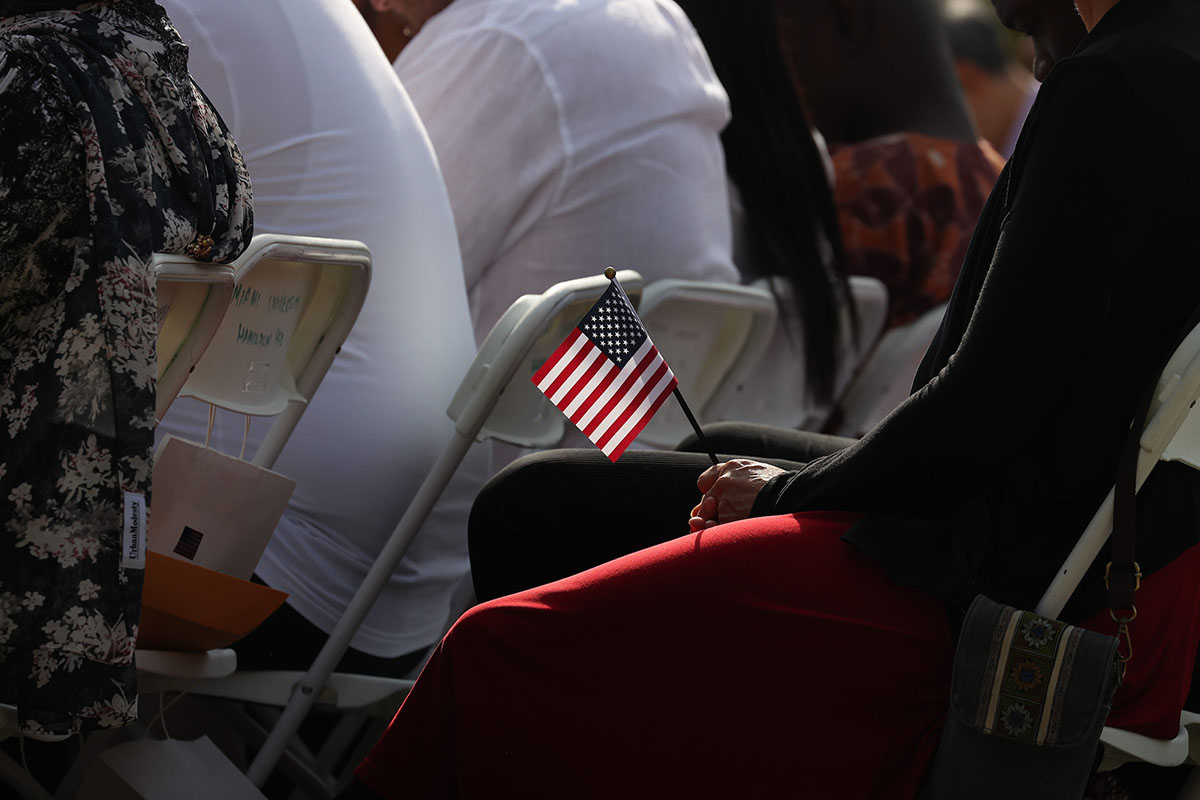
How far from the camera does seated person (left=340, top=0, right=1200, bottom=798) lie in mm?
1239

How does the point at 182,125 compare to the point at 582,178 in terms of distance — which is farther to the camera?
the point at 582,178

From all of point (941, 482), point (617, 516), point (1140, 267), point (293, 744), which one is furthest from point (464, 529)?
point (1140, 267)

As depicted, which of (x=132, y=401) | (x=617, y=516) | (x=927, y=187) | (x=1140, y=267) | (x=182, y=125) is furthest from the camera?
(x=927, y=187)

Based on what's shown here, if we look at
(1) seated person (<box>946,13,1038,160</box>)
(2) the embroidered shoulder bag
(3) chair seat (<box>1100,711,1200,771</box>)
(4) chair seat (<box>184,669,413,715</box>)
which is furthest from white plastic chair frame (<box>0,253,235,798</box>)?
(1) seated person (<box>946,13,1038,160</box>)

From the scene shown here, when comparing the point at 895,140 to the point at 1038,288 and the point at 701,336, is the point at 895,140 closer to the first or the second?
the point at 701,336

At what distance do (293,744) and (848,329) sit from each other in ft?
5.42

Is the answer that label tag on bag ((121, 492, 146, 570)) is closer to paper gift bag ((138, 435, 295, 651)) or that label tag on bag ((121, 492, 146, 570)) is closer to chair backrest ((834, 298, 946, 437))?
paper gift bag ((138, 435, 295, 651))

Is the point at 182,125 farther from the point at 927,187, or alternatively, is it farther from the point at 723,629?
the point at 927,187

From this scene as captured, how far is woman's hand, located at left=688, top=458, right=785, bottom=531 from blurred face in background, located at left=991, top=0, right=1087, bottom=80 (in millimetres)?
577

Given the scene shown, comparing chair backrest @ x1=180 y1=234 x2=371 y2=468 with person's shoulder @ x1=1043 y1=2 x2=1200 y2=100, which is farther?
chair backrest @ x1=180 y1=234 x2=371 y2=468

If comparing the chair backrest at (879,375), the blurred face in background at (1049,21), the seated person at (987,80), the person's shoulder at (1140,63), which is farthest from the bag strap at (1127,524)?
the seated person at (987,80)

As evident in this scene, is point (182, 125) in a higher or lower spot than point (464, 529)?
higher

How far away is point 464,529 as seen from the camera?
2252 mm

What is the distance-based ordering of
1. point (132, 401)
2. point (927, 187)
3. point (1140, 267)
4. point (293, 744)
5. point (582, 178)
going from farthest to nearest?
point (927, 187) < point (582, 178) < point (293, 744) < point (132, 401) < point (1140, 267)
